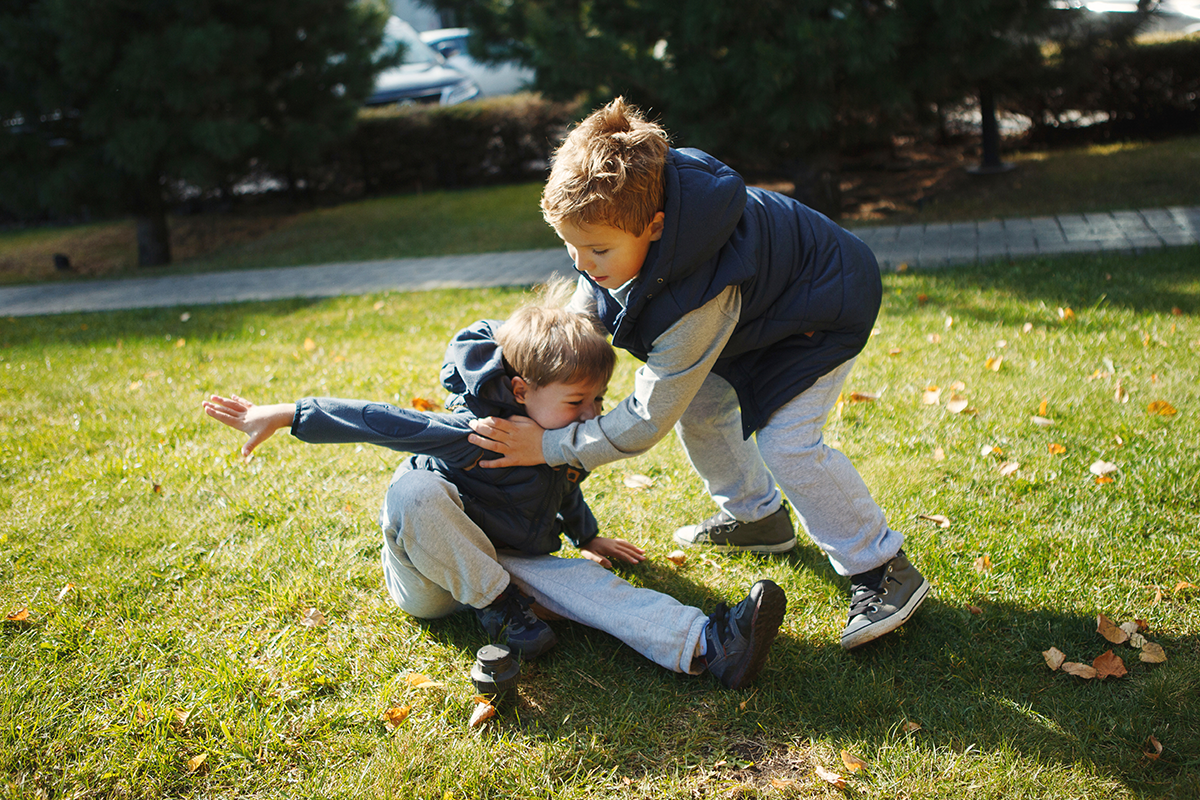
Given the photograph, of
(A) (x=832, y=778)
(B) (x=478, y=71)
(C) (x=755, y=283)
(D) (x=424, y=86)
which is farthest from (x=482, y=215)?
(A) (x=832, y=778)

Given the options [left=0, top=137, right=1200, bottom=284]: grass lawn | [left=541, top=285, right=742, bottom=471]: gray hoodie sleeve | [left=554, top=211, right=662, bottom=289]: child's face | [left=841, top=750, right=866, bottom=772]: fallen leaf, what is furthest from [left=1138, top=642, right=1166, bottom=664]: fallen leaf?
[left=0, top=137, right=1200, bottom=284]: grass lawn

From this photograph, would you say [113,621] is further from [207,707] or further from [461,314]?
[461,314]

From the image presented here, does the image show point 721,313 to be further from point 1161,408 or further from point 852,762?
point 1161,408

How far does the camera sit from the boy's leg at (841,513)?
7.35 feet

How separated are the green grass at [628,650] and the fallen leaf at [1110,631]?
0.09ft

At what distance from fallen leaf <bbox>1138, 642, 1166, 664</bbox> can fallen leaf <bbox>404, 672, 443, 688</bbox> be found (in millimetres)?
1788

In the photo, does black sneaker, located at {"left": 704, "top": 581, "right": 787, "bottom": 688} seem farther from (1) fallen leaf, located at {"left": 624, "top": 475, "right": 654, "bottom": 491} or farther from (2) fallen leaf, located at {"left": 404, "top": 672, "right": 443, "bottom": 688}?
(1) fallen leaf, located at {"left": 624, "top": 475, "right": 654, "bottom": 491}

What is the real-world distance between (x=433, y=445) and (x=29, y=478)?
2419 mm

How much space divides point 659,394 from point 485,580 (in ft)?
2.26

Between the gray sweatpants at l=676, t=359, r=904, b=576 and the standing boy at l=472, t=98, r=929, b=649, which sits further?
the gray sweatpants at l=676, t=359, r=904, b=576

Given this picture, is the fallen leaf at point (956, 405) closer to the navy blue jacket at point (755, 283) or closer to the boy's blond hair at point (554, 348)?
the navy blue jacket at point (755, 283)

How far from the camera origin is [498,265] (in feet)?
26.2

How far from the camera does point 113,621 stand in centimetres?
253

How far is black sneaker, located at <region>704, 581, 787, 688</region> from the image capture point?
6.81ft
